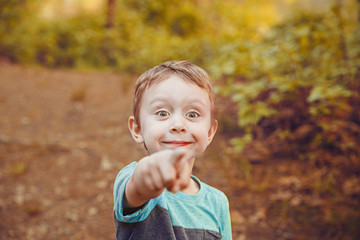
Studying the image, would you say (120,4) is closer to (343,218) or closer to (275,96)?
(275,96)

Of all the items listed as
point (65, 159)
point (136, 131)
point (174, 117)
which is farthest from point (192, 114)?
point (65, 159)

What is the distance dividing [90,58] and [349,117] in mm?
6362

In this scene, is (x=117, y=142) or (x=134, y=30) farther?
(x=134, y=30)

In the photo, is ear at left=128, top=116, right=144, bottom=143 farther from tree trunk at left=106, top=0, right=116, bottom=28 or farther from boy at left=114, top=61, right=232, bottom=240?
tree trunk at left=106, top=0, right=116, bottom=28

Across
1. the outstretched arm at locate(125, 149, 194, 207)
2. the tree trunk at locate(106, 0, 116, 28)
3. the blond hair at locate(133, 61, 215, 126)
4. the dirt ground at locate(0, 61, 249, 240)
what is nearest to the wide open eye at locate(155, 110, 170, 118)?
the blond hair at locate(133, 61, 215, 126)

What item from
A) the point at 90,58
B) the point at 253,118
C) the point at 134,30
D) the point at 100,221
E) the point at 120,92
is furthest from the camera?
the point at 134,30

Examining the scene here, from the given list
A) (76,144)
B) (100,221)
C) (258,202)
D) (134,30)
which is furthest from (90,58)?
(258,202)

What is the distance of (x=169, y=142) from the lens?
849 mm

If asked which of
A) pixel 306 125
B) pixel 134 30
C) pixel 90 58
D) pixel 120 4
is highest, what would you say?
pixel 120 4

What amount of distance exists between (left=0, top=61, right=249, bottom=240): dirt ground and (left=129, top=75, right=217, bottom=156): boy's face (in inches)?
80.1

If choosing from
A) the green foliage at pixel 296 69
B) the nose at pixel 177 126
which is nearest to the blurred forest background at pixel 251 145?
the green foliage at pixel 296 69

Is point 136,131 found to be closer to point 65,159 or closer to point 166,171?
point 166,171

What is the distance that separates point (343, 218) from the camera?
2.42m

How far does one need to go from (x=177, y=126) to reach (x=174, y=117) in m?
0.04
